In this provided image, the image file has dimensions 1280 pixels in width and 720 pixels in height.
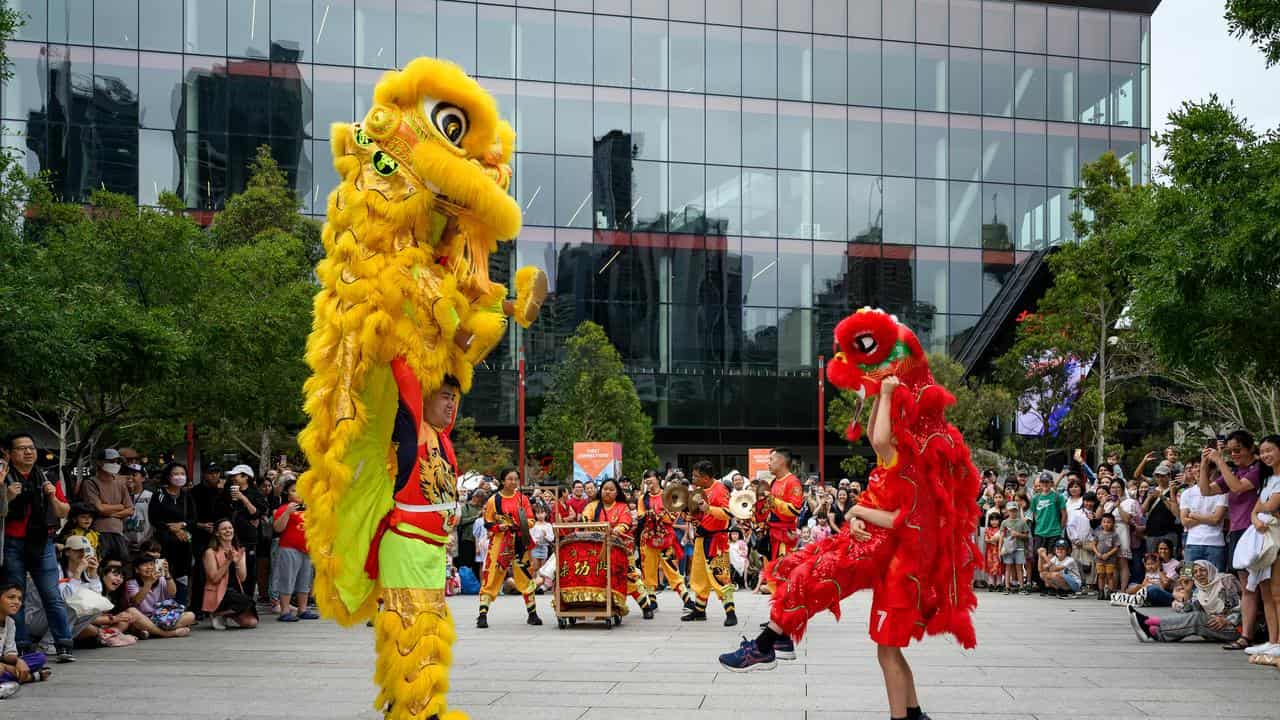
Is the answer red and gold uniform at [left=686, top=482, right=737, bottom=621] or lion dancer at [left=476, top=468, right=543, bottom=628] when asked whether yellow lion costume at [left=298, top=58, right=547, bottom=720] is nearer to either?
lion dancer at [left=476, top=468, right=543, bottom=628]

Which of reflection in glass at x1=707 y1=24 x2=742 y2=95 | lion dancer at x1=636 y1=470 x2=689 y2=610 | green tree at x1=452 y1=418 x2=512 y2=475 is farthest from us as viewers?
reflection in glass at x1=707 y1=24 x2=742 y2=95

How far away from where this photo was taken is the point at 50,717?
7078 millimetres

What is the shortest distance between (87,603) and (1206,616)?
9673mm

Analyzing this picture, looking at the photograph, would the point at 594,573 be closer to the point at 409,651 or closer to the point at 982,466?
→ the point at 409,651

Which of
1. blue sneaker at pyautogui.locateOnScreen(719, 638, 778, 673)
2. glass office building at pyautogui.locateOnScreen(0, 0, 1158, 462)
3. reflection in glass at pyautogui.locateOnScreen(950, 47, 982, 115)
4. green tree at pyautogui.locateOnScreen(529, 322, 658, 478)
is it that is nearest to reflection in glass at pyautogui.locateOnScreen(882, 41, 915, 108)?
glass office building at pyautogui.locateOnScreen(0, 0, 1158, 462)

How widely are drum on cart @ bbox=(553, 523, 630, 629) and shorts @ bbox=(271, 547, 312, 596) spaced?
3.12m

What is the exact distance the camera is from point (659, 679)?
8578 millimetres

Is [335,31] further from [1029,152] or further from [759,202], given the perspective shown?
[1029,152]

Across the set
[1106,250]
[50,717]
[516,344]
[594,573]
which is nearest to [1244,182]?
[594,573]

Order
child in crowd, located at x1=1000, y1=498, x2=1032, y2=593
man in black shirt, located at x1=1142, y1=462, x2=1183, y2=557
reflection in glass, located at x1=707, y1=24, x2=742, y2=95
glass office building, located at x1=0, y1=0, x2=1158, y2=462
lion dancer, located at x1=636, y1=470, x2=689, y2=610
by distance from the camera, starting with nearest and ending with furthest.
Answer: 1. lion dancer, located at x1=636, y1=470, x2=689, y2=610
2. man in black shirt, located at x1=1142, y1=462, x2=1183, y2=557
3. child in crowd, located at x1=1000, y1=498, x2=1032, y2=593
4. glass office building, located at x1=0, y1=0, x2=1158, y2=462
5. reflection in glass, located at x1=707, y1=24, x2=742, y2=95

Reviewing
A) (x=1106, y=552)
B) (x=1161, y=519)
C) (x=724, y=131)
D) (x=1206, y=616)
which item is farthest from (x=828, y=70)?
(x=1206, y=616)

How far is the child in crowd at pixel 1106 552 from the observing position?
1558 cm

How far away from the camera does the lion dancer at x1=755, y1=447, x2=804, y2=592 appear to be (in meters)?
12.9

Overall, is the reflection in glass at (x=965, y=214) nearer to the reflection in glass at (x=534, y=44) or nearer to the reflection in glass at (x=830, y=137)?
the reflection in glass at (x=830, y=137)
